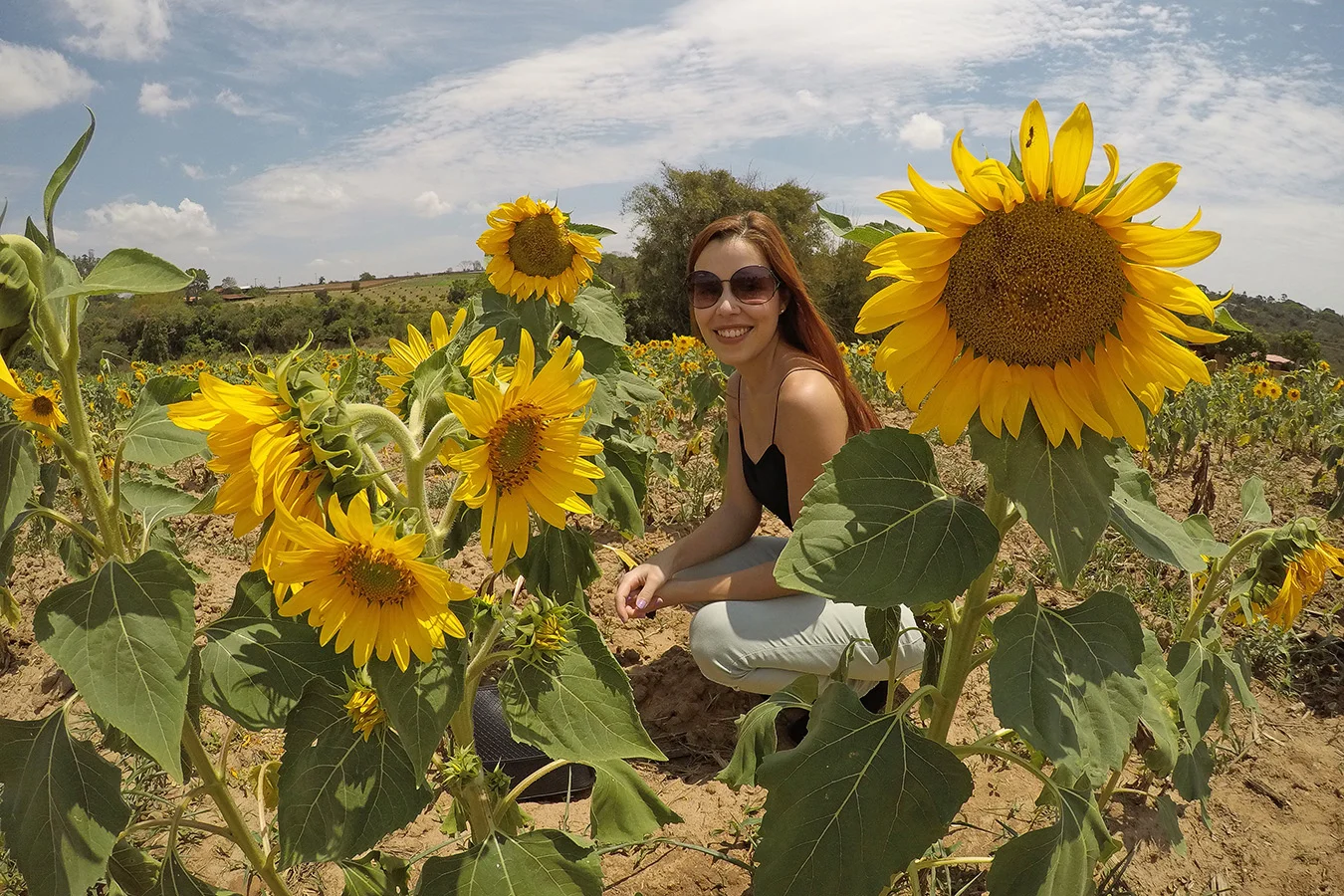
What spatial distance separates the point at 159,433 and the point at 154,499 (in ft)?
0.87

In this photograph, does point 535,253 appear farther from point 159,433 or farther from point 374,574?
point 374,574

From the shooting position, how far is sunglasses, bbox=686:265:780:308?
2.99 m

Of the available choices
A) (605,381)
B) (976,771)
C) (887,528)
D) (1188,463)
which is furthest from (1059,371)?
(1188,463)

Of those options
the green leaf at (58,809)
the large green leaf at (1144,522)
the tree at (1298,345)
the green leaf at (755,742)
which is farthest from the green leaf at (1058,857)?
the tree at (1298,345)

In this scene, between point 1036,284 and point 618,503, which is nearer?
point 1036,284

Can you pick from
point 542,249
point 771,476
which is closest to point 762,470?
point 771,476

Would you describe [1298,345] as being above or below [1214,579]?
below

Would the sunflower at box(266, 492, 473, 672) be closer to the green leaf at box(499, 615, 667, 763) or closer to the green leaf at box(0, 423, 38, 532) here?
the green leaf at box(499, 615, 667, 763)

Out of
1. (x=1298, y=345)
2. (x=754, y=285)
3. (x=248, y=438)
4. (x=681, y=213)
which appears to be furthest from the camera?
(x=681, y=213)

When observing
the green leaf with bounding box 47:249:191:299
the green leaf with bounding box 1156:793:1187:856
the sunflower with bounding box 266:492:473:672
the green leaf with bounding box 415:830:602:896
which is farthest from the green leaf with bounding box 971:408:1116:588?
the green leaf with bounding box 1156:793:1187:856

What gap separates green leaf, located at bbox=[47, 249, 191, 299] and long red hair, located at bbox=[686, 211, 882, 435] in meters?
2.09

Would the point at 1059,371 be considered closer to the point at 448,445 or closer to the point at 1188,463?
the point at 448,445

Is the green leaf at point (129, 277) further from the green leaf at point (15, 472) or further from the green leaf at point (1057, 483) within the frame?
the green leaf at point (1057, 483)

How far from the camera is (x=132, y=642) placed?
4.03ft
